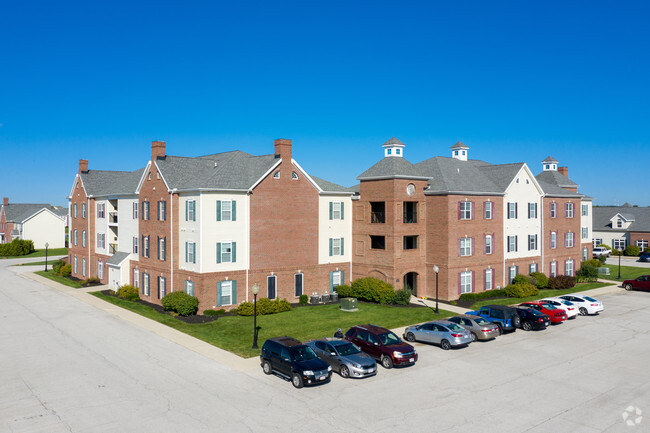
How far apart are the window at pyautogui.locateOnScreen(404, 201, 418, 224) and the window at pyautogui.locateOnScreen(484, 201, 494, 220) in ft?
23.1

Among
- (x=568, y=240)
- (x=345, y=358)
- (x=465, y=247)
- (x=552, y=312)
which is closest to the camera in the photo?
(x=345, y=358)

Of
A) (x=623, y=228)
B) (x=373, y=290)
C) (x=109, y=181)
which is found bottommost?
(x=373, y=290)

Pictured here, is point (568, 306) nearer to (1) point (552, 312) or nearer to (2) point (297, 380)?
(1) point (552, 312)

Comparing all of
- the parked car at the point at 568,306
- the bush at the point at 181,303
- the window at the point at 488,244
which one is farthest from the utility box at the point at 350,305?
the window at the point at 488,244

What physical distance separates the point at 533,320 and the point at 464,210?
1410cm

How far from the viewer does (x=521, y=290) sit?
43250 millimetres

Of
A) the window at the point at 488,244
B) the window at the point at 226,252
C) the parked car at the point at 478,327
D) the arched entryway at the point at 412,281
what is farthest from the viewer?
the window at the point at 488,244

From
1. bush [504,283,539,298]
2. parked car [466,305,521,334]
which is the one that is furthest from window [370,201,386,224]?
parked car [466,305,521,334]

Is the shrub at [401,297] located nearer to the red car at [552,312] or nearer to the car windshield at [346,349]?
the red car at [552,312]

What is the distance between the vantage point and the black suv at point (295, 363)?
2034 centimetres

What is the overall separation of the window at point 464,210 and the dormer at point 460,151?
8360 mm

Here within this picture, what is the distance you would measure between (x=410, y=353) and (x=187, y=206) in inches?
833

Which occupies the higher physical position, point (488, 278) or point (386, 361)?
point (488, 278)

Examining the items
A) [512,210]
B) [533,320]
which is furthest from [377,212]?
[533,320]
